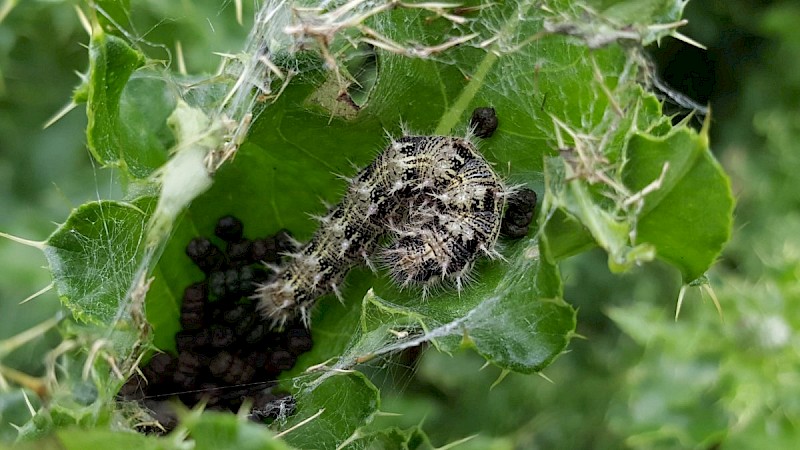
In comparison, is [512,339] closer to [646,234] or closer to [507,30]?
[646,234]

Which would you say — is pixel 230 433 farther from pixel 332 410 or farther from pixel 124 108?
pixel 124 108

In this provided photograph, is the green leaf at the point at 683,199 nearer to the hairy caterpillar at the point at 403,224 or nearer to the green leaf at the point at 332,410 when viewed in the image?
the hairy caterpillar at the point at 403,224

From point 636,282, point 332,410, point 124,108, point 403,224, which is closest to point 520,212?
point 403,224

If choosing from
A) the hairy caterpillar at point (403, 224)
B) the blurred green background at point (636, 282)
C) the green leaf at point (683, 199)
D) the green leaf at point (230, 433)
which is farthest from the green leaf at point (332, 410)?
the blurred green background at point (636, 282)

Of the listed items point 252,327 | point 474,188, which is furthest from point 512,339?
point 252,327

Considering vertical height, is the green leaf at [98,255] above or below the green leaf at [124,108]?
below
